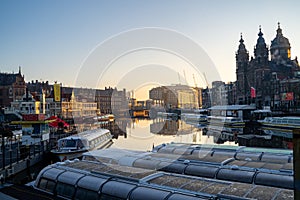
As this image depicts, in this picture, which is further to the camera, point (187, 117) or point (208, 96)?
point (208, 96)

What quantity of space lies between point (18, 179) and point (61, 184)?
970 cm

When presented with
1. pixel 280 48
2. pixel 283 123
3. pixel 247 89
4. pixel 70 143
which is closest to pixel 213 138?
pixel 283 123

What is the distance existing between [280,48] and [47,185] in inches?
4499

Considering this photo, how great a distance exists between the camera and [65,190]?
12727 mm

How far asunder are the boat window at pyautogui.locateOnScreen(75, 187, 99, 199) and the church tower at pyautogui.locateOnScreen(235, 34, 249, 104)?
10189 centimetres

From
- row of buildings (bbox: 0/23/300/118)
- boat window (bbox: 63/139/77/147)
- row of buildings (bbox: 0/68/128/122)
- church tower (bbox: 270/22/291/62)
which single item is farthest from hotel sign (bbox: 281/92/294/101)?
boat window (bbox: 63/139/77/147)

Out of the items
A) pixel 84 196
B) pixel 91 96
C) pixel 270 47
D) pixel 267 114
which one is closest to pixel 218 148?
pixel 84 196

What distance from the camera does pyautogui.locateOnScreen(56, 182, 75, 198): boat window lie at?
40.7 ft

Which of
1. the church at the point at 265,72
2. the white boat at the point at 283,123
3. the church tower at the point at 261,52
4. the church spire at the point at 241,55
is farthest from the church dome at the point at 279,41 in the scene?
the white boat at the point at 283,123

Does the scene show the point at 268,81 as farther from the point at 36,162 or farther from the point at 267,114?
the point at 36,162

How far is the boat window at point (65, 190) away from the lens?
1242cm

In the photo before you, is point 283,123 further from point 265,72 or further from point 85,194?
point 85,194

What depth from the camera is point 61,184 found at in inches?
516

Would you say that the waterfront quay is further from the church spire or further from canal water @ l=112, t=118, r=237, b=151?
the church spire
